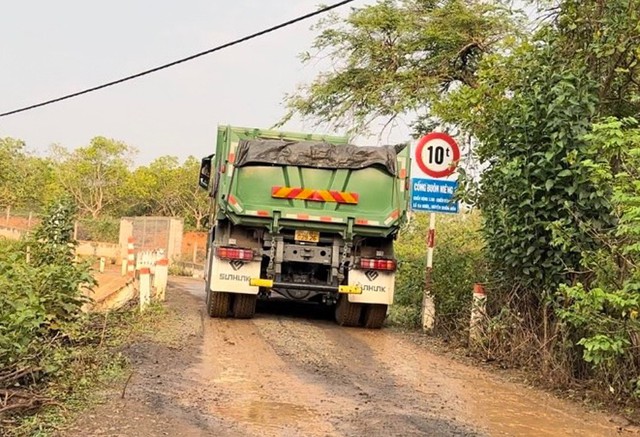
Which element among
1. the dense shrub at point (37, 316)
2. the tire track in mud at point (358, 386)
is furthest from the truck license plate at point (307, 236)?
the dense shrub at point (37, 316)

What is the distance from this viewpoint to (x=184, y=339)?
839cm

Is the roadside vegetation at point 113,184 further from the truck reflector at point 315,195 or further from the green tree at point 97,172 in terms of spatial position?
the truck reflector at point 315,195

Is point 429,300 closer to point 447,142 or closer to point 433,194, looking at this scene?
point 433,194

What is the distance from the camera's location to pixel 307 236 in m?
10.4

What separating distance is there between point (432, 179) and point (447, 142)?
556mm

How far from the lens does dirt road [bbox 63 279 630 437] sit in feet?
16.0

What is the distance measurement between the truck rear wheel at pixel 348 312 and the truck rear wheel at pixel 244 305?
50.4 inches

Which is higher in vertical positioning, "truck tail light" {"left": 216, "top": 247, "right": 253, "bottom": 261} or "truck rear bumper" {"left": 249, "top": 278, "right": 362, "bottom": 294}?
"truck tail light" {"left": 216, "top": 247, "right": 253, "bottom": 261}

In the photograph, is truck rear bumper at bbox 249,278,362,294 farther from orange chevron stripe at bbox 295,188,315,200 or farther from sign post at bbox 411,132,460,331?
orange chevron stripe at bbox 295,188,315,200

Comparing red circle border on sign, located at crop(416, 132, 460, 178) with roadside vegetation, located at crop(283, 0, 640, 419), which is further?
red circle border on sign, located at crop(416, 132, 460, 178)

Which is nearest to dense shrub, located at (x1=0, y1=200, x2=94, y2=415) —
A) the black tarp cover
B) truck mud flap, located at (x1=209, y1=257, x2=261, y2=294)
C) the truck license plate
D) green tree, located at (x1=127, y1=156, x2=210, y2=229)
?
truck mud flap, located at (x1=209, y1=257, x2=261, y2=294)

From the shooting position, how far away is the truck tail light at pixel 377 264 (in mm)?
10391

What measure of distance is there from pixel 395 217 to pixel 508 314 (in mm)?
2792

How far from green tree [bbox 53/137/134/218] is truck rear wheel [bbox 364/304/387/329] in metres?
46.4
